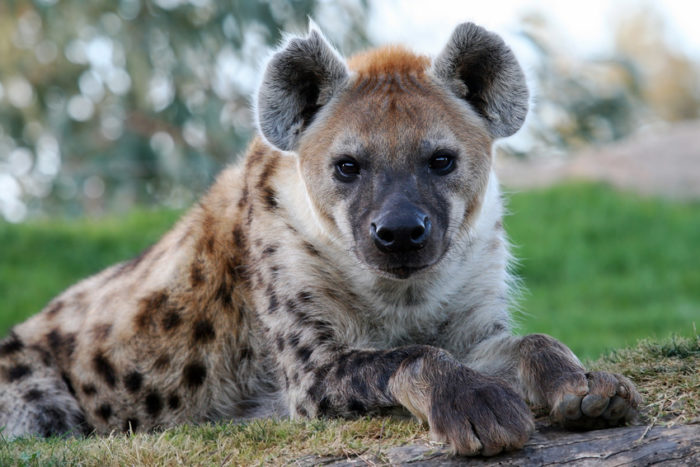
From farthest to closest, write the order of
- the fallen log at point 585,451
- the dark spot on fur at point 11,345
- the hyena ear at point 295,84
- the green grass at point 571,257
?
the green grass at point 571,257 < the dark spot on fur at point 11,345 < the hyena ear at point 295,84 < the fallen log at point 585,451

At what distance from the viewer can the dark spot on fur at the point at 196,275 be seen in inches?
172

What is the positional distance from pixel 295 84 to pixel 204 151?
9.43 meters

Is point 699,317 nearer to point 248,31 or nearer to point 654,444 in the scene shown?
point 654,444

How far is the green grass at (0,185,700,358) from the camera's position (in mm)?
8773

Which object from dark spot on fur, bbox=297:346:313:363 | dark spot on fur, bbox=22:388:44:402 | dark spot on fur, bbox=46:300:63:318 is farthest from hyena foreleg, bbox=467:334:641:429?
dark spot on fur, bbox=46:300:63:318

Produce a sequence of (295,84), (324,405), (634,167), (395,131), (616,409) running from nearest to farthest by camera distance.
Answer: (616,409), (324,405), (395,131), (295,84), (634,167)

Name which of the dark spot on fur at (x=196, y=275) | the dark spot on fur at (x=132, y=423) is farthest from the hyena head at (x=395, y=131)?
the dark spot on fur at (x=132, y=423)

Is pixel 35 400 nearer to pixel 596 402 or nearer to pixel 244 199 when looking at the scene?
pixel 244 199

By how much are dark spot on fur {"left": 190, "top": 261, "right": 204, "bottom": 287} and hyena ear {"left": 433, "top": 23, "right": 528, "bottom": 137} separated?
1470 mm

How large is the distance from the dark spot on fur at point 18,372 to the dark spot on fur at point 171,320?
29.8 inches

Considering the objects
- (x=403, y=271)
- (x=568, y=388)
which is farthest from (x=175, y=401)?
(x=568, y=388)

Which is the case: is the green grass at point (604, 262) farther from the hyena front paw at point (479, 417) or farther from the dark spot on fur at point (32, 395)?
the hyena front paw at point (479, 417)

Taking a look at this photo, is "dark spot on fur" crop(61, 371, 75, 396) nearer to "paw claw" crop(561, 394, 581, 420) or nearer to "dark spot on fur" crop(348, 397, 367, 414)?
"dark spot on fur" crop(348, 397, 367, 414)

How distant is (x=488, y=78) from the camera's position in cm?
407
